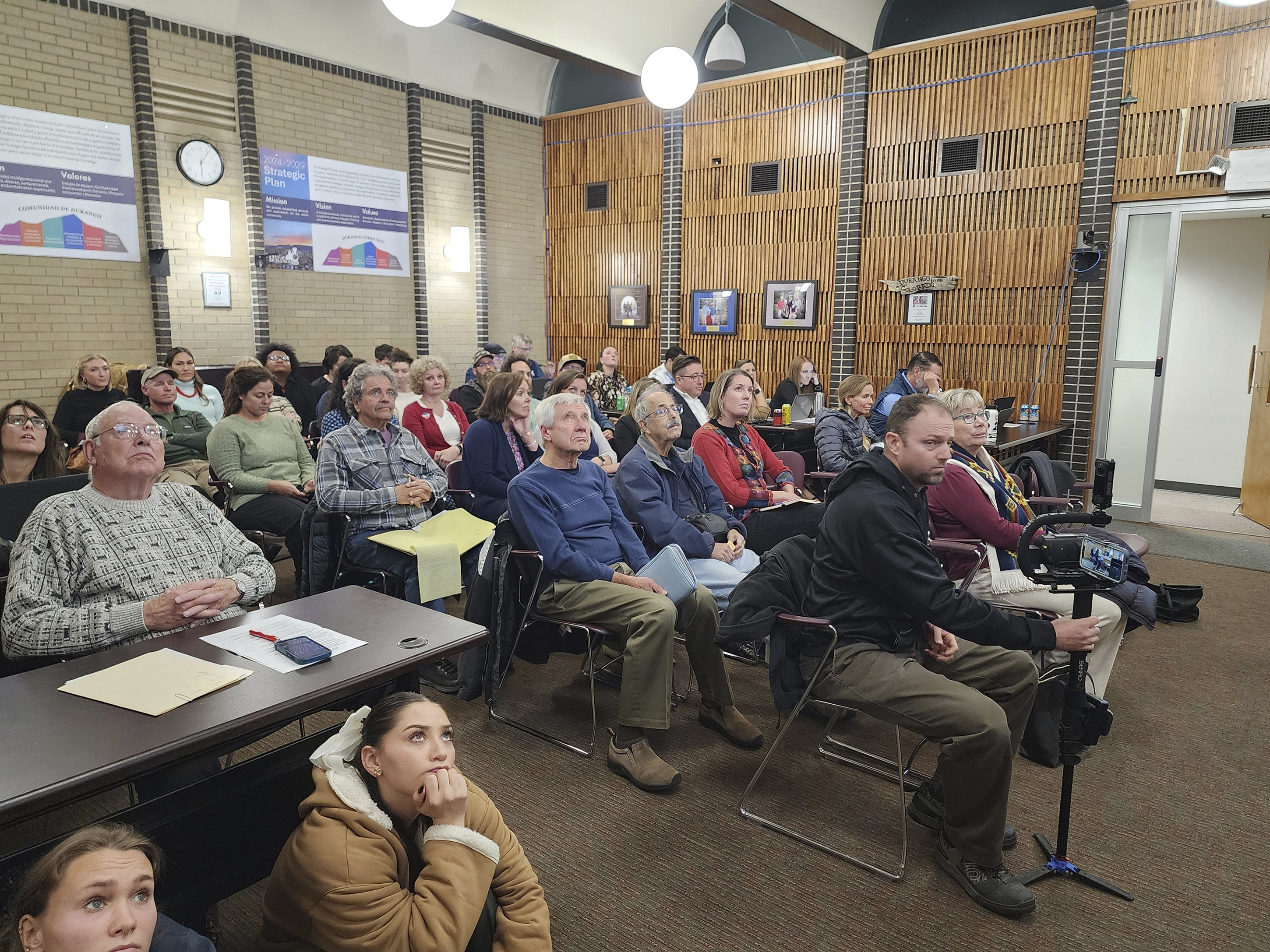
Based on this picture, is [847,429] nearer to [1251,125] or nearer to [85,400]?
[1251,125]

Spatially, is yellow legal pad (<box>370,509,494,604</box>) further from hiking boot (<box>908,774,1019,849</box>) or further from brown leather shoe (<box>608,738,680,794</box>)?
hiking boot (<box>908,774,1019,849</box>)

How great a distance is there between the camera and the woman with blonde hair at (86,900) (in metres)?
1.29

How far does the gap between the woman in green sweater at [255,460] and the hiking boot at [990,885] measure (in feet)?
11.8

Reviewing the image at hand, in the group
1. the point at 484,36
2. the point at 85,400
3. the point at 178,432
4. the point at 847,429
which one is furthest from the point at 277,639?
the point at 484,36

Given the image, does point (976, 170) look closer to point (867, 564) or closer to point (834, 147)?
point (834, 147)

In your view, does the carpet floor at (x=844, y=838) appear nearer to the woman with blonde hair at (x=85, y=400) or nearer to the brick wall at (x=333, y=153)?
the woman with blonde hair at (x=85, y=400)

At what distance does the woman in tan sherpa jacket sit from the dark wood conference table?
0.20m

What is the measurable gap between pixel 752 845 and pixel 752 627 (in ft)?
2.39

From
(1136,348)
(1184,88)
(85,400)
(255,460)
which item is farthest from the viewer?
(1136,348)

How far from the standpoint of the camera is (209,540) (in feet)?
8.82

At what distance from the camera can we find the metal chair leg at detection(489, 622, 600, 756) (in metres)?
3.35

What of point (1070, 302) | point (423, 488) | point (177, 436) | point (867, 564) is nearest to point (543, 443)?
point (423, 488)

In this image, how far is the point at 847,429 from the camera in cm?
589

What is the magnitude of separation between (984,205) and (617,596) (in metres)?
7.11
